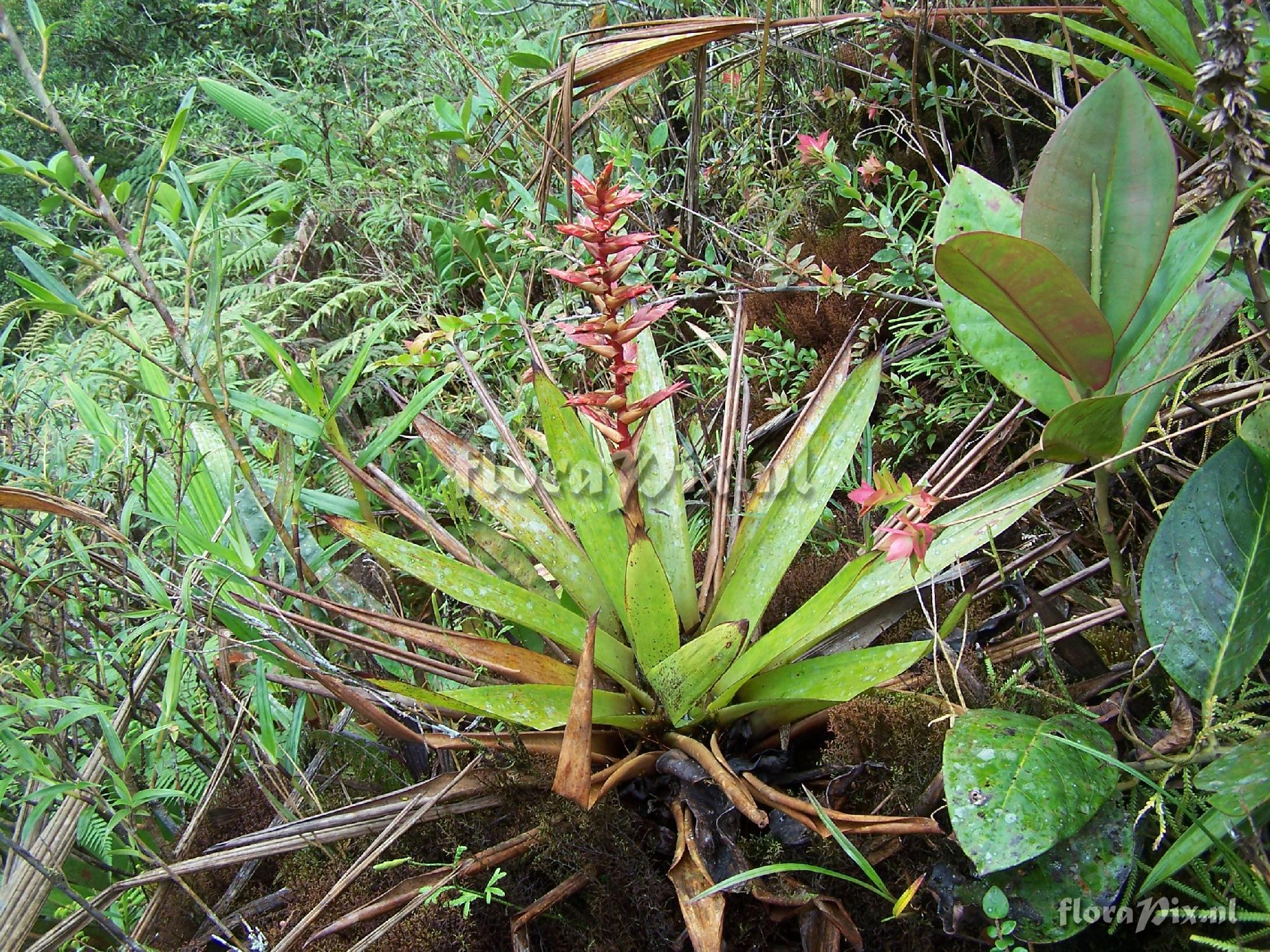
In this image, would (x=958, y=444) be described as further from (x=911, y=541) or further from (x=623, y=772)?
(x=623, y=772)

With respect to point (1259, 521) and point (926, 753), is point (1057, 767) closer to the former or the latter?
point (926, 753)

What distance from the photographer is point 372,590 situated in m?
2.03

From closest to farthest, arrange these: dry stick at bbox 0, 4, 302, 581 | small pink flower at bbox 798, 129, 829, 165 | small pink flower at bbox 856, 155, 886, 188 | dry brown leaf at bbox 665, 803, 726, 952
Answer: dry brown leaf at bbox 665, 803, 726, 952 < dry stick at bbox 0, 4, 302, 581 < small pink flower at bbox 798, 129, 829, 165 < small pink flower at bbox 856, 155, 886, 188

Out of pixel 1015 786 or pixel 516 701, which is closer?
pixel 1015 786

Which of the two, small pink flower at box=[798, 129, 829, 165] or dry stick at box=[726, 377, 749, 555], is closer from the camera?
dry stick at box=[726, 377, 749, 555]

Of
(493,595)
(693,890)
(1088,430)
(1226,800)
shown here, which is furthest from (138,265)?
(1226,800)

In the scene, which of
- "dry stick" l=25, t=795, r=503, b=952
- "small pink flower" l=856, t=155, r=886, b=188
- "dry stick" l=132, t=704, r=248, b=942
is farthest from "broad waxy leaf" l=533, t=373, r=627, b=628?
"small pink flower" l=856, t=155, r=886, b=188

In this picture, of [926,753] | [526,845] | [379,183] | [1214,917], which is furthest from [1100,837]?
[379,183]

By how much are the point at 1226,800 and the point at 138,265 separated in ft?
4.96

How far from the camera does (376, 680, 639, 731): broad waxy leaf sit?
1061mm

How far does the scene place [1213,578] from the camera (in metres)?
1.03

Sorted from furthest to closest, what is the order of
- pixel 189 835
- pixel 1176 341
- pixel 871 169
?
pixel 871 169 → pixel 189 835 → pixel 1176 341

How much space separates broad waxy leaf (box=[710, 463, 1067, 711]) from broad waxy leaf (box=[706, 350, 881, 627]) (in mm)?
102

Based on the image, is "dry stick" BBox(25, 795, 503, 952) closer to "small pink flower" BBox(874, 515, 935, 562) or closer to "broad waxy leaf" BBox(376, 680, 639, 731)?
"broad waxy leaf" BBox(376, 680, 639, 731)
